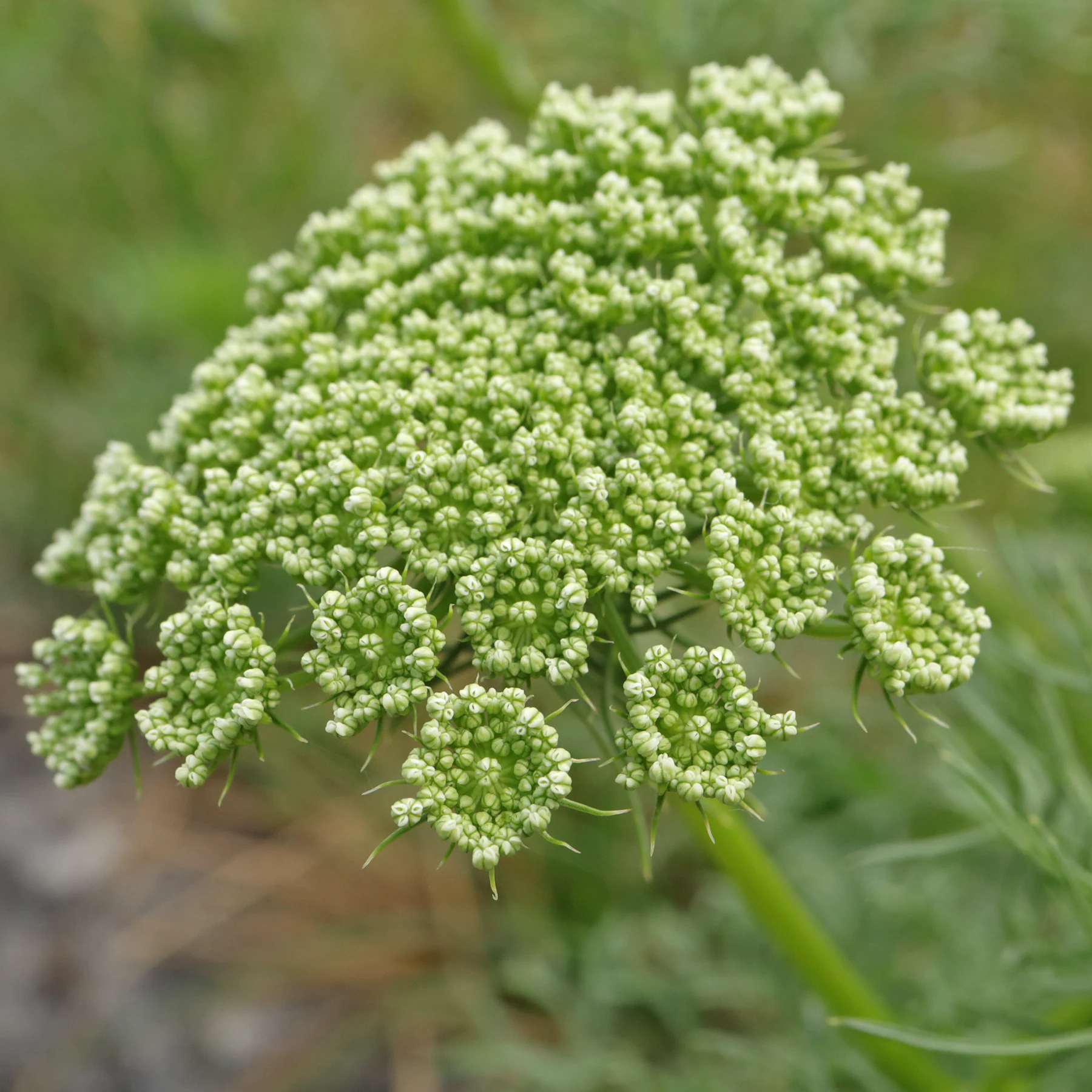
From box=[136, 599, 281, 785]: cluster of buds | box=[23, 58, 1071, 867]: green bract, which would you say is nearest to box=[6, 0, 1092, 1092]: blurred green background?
box=[23, 58, 1071, 867]: green bract

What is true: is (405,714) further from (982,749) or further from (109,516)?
(982,749)

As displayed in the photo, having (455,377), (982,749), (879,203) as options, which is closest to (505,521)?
(455,377)

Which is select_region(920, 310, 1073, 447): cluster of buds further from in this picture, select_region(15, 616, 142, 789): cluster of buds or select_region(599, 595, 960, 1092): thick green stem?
select_region(15, 616, 142, 789): cluster of buds

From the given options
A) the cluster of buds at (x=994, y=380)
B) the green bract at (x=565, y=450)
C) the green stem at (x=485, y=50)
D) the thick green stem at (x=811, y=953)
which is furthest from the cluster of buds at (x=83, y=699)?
the green stem at (x=485, y=50)

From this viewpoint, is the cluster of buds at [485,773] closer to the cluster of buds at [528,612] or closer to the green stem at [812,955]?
the cluster of buds at [528,612]

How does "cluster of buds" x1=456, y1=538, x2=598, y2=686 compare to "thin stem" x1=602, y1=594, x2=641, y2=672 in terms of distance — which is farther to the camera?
"thin stem" x1=602, y1=594, x2=641, y2=672

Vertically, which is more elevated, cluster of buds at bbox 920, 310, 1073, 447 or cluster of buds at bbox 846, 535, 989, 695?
cluster of buds at bbox 920, 310, 1073, 447

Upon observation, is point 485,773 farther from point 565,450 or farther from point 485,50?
point 485,50
